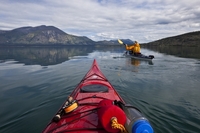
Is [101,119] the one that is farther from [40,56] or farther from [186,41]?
[186,41]

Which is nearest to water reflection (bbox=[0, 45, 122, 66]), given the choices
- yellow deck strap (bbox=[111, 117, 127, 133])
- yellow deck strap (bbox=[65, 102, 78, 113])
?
yellow deck strap (bbox=[65, 102, 78, 113])

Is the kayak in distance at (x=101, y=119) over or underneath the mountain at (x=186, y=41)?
underneath

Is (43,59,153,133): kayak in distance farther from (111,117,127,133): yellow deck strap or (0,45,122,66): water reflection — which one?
(0,45,122,66): water reflection

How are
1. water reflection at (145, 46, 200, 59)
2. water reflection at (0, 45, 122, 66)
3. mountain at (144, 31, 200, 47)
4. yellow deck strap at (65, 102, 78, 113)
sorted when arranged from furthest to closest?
mountain at (144, 31, 200, 47) < water reflection at (145, 46, 200, 59) < water reflection at (0, 45, 122, 66) < yellow deck strap at (65, 102, 78, 113)

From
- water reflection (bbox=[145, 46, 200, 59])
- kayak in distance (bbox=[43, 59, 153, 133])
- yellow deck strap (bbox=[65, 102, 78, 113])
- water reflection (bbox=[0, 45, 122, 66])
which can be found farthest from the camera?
water reflection (bbox=[145, 46, 200, 59])

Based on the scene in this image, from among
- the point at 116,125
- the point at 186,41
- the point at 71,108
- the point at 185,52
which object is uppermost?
the point at 186,41

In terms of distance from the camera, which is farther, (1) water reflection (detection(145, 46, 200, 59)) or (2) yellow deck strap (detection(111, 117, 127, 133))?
(1) water reflection (detection(145, 46, 200, 59))

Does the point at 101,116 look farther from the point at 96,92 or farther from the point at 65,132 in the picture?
the point at 96,92

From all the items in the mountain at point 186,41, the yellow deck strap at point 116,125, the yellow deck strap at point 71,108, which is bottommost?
the yellow deck strap at point 71,108

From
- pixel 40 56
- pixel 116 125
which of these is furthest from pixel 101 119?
pixel 40 56

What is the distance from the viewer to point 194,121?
23.7 ft

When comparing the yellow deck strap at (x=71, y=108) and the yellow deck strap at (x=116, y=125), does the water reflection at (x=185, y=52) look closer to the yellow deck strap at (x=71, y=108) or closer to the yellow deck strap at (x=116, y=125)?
the yellow deck strap at (x=71, y=108)

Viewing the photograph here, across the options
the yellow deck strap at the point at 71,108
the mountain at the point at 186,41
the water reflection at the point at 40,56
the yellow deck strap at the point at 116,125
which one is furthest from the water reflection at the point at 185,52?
the mountain at the point at 186,41

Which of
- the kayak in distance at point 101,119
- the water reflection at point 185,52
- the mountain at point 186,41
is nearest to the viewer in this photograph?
the kayak in distance at point 101,119
